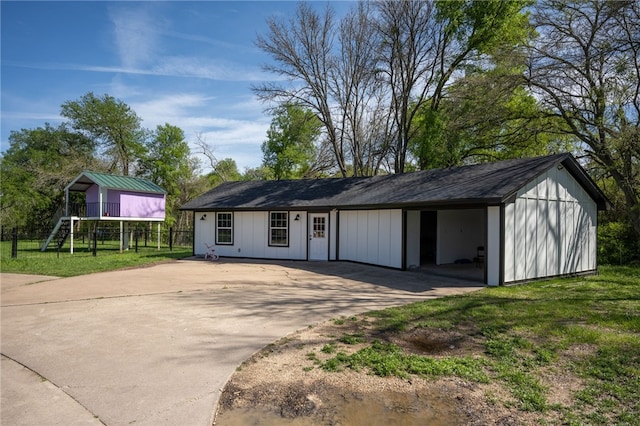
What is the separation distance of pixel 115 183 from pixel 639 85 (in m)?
24.5

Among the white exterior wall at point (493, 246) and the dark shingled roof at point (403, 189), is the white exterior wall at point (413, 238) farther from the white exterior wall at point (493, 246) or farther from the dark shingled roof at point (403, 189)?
the white exterior wall at point (493, 246)

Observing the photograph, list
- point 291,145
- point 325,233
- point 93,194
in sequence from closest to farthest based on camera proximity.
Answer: point 325,233 → point 93,194 → point 291,145

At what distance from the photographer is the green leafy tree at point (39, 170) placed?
108 ft

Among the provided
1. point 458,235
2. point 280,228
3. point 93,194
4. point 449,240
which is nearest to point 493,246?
point 449,240

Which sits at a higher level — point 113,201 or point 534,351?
point 113,201

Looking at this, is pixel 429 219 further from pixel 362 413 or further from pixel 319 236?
pixel 362 413

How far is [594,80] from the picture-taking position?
17.0 meters

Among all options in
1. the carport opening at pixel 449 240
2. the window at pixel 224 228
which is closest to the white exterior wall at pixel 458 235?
the carport opening at pixel 449 240

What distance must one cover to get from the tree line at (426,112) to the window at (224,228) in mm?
9893

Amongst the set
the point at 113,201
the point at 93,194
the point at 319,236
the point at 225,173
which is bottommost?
the point at 319,236

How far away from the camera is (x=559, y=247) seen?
40.8 ft

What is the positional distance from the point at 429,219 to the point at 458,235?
177cm

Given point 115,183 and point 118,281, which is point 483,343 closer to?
point 118,281

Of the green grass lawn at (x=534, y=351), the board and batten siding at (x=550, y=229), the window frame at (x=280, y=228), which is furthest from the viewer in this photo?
the window frame at (x=280, y=228)
